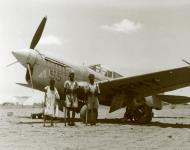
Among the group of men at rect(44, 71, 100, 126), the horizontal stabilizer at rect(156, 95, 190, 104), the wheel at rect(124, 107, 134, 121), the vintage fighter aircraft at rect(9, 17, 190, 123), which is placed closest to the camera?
the group of men at rect(44, 71, 100, 126)

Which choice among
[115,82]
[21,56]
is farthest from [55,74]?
[115,82]

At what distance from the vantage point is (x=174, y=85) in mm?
13930

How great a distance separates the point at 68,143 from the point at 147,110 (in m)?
7.76

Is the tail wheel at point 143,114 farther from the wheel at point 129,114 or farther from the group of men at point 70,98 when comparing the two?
the group of men at point 70,98

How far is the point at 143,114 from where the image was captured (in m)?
14.3

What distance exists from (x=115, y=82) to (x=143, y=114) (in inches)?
86.2

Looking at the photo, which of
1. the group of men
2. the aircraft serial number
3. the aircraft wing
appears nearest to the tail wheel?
the aircraft wing

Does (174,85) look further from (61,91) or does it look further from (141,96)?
(61,91)

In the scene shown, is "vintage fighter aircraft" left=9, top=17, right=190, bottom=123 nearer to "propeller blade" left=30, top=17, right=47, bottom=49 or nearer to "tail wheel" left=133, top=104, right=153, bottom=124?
"tail wheel" left=133, top=104, right=153, bottom=124

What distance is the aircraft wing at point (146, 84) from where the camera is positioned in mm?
12711

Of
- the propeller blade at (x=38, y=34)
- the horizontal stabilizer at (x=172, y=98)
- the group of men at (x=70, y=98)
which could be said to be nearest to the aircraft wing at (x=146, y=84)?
the group of men at (x=70, y=98)

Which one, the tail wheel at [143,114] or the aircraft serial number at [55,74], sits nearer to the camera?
the aircraft serial number at [55,74]

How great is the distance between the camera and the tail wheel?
1419cm

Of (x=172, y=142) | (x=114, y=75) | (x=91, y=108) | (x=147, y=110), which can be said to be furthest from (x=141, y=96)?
(x=172, y=142)
